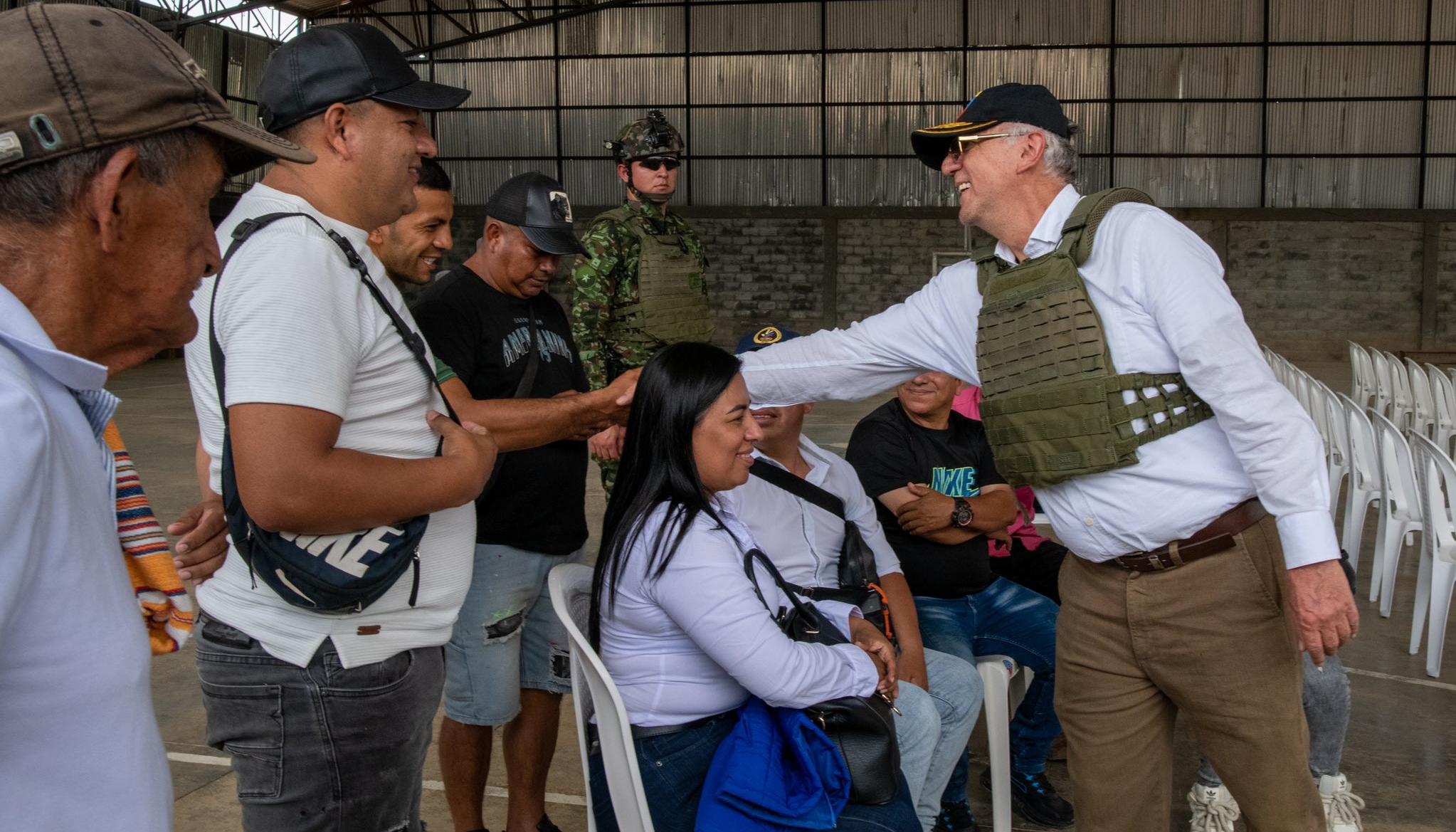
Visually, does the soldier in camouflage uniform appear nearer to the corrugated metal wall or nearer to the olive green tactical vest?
the olive green tactical vest

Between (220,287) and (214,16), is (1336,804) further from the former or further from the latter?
(214,16)

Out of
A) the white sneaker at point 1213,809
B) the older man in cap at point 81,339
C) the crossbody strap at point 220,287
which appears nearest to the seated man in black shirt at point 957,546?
the white sneaker at point 1213,809

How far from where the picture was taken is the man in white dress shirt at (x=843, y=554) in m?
2.48

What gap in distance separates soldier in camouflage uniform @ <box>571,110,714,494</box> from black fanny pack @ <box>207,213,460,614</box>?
2503 millimetres

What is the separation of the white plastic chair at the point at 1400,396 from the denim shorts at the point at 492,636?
7.80 m

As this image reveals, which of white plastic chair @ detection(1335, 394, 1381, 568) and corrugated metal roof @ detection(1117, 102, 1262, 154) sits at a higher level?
corrugated metal roof @ detection(1117, 102, 1262, 154)

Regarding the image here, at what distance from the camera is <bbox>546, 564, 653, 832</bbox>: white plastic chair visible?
1920mm

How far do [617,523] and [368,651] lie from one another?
2.23 feet

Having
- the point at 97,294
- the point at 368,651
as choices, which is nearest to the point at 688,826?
the point at 368,651

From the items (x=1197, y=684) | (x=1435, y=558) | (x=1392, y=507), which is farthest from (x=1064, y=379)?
(x=1392, y=507)

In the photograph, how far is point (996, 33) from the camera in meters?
16.6

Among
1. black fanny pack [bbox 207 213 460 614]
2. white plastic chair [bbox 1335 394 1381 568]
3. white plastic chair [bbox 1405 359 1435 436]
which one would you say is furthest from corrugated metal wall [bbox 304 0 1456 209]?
black fanny pack [bbox 207 213 460 614]

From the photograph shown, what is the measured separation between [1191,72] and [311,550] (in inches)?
676

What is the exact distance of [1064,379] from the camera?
2041 mm
